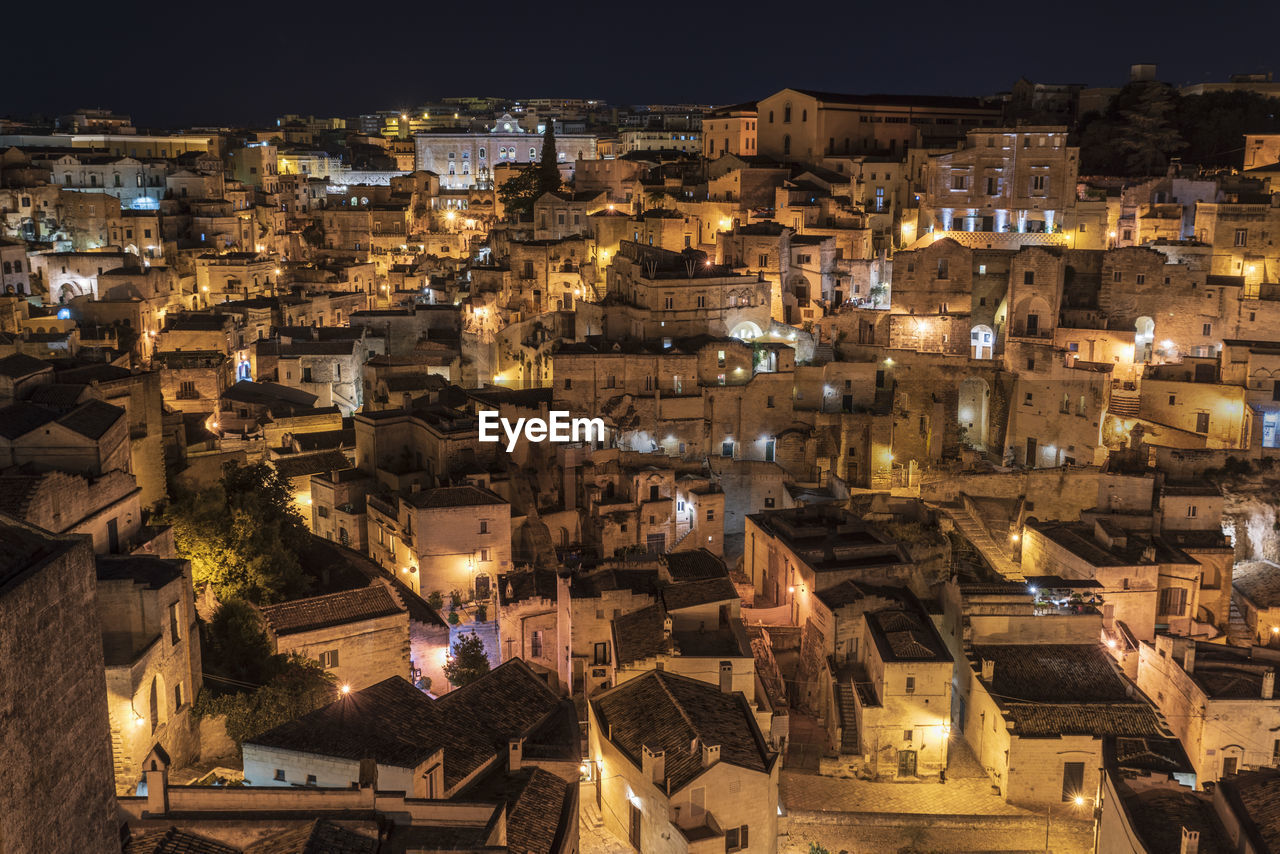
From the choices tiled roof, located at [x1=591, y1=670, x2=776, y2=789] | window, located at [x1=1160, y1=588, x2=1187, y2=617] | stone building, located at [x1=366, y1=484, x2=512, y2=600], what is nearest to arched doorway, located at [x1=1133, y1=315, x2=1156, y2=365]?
window, located at [x1=1160, y1=588, x2=1187, y2=617]

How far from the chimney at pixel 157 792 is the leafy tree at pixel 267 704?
191 inches

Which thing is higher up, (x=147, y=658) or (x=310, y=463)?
(x=147, y=658)

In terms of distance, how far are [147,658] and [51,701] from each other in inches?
396

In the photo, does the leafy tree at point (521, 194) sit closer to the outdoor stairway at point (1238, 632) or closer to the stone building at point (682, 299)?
the stone building at point (682, 299)

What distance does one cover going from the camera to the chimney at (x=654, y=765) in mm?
17797

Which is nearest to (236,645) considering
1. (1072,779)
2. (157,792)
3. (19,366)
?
(19,366)

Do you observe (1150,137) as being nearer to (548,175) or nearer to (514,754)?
(548,175)

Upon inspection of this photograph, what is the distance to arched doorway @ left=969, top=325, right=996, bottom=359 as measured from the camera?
127 feet

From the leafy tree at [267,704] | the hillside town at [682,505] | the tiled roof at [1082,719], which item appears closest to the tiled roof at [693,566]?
the hillside town at [682,505]

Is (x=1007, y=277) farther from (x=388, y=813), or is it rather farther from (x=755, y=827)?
(x=388, y=813)

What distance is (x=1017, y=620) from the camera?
2423 cm

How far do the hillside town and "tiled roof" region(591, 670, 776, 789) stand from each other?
0.10m

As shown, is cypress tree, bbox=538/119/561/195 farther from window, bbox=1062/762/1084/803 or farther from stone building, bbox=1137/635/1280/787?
window, bbox=1062/762/1084/803

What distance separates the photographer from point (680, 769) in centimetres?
1784
